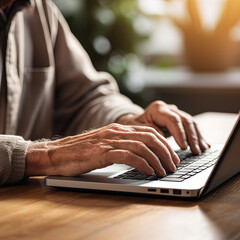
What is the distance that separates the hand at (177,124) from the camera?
1115mm

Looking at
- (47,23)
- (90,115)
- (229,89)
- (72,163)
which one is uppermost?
(47,23)

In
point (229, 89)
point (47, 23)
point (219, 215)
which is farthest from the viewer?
point (229, 89)

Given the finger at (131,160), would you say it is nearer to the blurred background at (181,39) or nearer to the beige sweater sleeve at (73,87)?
the beige sweater sleeve at (73,87)

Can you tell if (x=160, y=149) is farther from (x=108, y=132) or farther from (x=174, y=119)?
(x=174, y=119)

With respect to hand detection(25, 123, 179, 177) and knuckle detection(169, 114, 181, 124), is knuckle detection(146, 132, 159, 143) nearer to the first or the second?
hand detection(25, 123, 179, 177)

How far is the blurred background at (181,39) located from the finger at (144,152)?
2.56 meters

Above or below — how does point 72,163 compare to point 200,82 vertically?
above

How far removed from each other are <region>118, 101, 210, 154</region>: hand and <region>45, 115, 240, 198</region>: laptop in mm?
139

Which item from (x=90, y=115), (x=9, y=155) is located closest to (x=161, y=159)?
(x=9, y=155)

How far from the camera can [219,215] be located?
29.3 inches

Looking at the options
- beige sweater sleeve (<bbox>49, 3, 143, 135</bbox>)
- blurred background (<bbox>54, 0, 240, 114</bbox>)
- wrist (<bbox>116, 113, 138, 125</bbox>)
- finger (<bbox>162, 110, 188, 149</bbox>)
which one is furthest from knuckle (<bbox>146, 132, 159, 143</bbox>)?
blurred background (<bbox>54, 0, 240, 114</bbox>)

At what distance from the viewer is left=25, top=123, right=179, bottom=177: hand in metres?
0.88

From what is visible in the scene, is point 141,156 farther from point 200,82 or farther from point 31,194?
point 200,82

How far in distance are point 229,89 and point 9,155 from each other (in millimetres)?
2611
